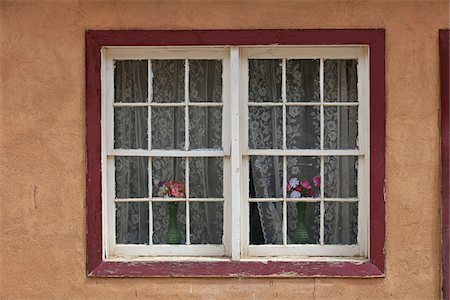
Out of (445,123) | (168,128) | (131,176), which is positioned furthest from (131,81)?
(445,123)

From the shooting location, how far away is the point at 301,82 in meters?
6.46

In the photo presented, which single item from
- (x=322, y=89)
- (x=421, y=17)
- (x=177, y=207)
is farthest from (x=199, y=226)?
(x=421, y=17)

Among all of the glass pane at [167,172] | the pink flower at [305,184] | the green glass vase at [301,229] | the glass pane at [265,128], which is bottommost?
the green glass vase at [301,229]

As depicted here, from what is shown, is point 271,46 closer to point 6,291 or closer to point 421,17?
point 421,17

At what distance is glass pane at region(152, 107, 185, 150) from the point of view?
6.48 m

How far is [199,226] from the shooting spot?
6.51m

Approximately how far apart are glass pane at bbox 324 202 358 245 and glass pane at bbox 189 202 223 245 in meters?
0.78

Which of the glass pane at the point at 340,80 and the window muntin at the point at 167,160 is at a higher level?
the glass pane at the point at 340,80

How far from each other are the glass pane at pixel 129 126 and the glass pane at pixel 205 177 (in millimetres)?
396

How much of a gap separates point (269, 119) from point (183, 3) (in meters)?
1.04

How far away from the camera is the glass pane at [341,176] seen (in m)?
6.43

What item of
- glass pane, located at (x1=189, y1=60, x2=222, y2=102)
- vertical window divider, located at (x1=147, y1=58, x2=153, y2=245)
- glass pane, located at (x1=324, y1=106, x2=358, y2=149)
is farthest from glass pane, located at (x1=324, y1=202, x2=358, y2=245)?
vertical window divider, located at (x1=147, y1=58, x2=153, y2=245)

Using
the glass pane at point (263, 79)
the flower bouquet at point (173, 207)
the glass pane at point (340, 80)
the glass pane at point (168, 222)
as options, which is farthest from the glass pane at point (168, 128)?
the glass pane at point (340, 80)

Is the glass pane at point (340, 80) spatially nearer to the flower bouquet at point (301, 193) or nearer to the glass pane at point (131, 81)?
the flower bouquet at point (301, 193)
